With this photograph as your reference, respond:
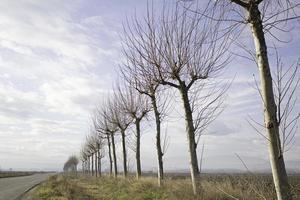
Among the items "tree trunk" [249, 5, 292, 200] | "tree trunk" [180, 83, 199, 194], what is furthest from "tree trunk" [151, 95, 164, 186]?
"tree trunk" [249, 5, 292, 200]

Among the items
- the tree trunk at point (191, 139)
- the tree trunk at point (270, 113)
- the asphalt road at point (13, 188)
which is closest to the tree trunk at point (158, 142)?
the tree trunk at point (191, 139)

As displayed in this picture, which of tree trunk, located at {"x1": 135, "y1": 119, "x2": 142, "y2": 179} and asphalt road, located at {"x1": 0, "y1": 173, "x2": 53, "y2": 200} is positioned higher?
tree trunk, located at {"x1": 135, "y1": 119, "x2": 142, "y2": 179}

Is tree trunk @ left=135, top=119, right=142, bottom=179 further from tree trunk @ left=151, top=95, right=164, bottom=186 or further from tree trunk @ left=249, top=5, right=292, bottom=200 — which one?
tree trunk @ left=249, top=5, right=292, bottom=200

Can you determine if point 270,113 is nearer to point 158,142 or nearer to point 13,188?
point 158,142

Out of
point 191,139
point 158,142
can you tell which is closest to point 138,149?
point 158,142

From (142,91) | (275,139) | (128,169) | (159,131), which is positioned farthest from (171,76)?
(128,169)

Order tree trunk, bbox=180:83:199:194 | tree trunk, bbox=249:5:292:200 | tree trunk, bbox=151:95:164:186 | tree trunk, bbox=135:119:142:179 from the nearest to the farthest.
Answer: tree trunk, bbox=249:5:292:200 → tree trunk, bbox=180:83:199:194 → tree trunk, bbox=151:95:164:186 → tree trunk, bbox=135:119:142:179

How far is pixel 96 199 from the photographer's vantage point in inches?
667

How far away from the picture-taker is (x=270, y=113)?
14.9 feet

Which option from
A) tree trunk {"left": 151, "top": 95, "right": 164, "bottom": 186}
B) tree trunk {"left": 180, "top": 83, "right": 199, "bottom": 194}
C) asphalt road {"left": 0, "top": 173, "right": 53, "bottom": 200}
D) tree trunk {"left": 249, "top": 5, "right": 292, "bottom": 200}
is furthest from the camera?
asphalt road {"left": 0, "top": 173, "right": 53, "bottom": 200}

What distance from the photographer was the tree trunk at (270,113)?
438cm

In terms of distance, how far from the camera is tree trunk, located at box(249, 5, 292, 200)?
4.38 m

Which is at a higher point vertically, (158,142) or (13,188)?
(158,142)

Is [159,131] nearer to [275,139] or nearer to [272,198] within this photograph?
[272,198]
